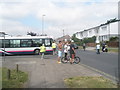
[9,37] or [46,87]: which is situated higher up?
[9,37]

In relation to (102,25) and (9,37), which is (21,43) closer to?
(9,37)

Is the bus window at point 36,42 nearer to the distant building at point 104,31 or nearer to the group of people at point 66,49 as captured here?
the group of people at point 66,49

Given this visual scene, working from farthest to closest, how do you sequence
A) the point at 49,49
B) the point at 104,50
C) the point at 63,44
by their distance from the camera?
the point at 104,50
the point at 49,49
the point at 63,44

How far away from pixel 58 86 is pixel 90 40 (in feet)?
216

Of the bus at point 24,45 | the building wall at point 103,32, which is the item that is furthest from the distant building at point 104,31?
the bus at point 24,45

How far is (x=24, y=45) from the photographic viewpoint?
2528cm

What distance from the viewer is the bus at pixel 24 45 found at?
990 inches

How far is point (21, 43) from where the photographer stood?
25281 millimetres

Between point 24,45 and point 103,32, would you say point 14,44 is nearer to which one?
point 24,45

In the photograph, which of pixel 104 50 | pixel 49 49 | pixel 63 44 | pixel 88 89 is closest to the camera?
pixel 88 89

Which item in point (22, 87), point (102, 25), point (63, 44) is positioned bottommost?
point (22, 87)

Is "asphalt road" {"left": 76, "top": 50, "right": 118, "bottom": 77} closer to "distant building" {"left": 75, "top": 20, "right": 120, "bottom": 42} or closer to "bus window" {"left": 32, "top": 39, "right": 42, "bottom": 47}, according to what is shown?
"bus window" {"left": 32, "top": 39, "right": 42, "bottom": 47}

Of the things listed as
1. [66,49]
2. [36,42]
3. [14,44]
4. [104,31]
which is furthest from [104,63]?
[104,31]

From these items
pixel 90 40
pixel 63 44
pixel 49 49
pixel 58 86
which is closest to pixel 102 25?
pixel 90 40
